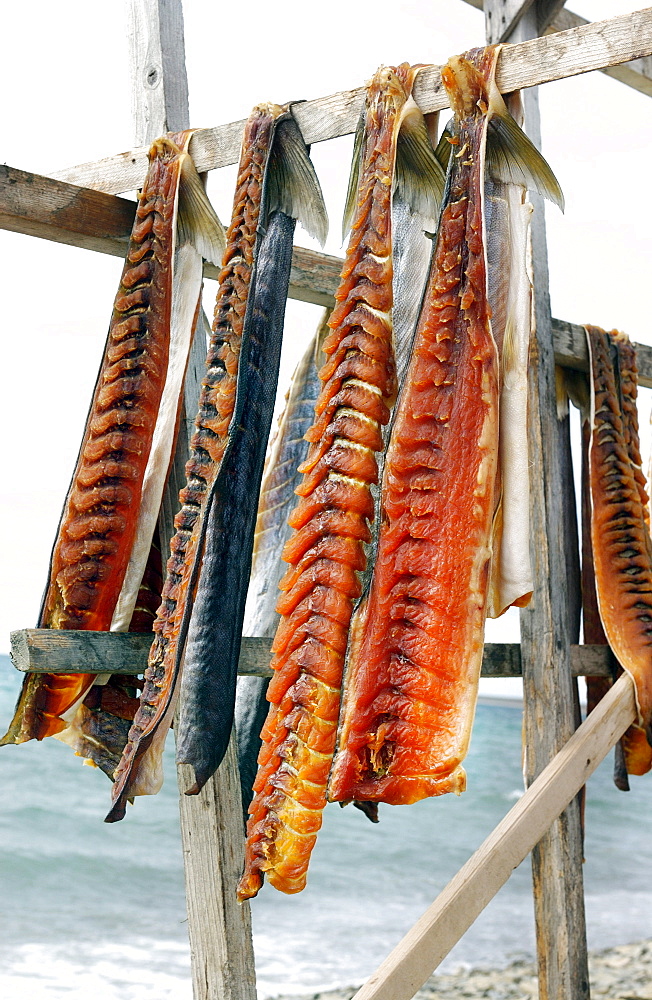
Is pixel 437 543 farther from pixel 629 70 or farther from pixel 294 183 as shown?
pixel 629 70

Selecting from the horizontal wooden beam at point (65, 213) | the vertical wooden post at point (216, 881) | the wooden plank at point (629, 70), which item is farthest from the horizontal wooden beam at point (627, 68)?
the vertical wooden post at point (216, 881)

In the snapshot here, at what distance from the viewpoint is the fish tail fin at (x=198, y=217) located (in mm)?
2561

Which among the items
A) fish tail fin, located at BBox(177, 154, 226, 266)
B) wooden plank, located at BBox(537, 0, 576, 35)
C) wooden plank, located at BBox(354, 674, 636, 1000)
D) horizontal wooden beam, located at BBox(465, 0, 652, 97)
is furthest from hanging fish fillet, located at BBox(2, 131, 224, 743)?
horizontal wooden beam, located at BBox(465, 0, 652, 97)

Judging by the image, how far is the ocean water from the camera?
572 inches

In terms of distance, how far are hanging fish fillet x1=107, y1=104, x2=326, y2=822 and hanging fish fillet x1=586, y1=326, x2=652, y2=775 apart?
2.18 m

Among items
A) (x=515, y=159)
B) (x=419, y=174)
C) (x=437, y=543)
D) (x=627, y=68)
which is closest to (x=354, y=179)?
(x=419, y=174)

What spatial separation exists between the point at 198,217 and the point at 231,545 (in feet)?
3.36

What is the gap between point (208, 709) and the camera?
1.87 metres

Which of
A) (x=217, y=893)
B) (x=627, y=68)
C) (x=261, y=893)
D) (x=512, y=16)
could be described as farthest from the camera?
(x=261, y=893)

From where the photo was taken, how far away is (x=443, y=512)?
78.9 inches

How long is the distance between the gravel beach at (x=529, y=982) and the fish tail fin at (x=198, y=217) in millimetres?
7997

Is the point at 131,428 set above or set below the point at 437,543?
above

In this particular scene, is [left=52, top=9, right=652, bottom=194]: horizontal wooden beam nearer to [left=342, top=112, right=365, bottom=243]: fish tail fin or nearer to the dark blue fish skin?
[left=342, top=112, right=365, bottom=243]: fish tail fin

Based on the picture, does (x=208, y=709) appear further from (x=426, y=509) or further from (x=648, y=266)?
(x=648, y=266)
